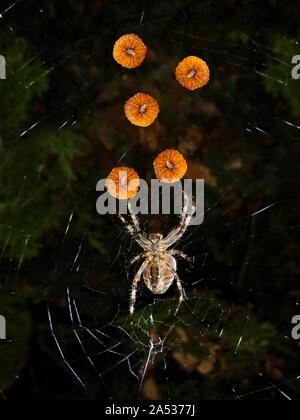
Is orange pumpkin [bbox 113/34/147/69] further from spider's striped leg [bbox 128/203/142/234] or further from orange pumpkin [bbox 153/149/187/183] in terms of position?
spider's striped leg [bbox 128/203/142/234]

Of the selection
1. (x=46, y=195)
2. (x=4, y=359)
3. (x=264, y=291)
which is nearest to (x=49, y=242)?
(x=46, y=195)

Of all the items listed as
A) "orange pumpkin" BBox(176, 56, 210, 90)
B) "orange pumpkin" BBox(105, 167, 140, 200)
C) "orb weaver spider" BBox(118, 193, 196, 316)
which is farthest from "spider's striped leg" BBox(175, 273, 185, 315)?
"orange pumpkin" BBox(176, 56, 210, 90)

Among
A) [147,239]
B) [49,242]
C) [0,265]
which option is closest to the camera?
[147,239]

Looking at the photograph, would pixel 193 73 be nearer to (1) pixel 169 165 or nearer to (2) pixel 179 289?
(1) pixel 169 165

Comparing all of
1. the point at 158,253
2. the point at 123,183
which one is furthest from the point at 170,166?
the point at 158,253

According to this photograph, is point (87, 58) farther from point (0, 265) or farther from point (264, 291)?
point (264, 291)

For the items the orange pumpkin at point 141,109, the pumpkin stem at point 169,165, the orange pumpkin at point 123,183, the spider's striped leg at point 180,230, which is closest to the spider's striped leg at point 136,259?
the spider's striped leg at point 180,230

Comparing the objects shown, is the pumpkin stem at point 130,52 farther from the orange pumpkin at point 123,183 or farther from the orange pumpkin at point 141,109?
the orange pumpkin at point 123,183
